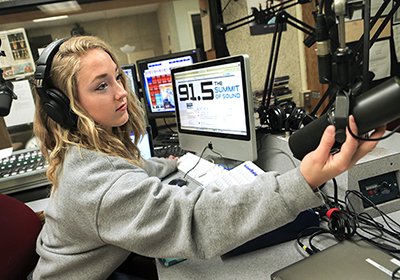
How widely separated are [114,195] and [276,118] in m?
0.63

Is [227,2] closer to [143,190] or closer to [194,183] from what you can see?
[194,183]

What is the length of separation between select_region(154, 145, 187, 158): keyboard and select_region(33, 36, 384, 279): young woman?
0.53 meters

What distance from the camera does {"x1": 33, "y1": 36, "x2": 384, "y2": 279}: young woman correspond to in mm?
527

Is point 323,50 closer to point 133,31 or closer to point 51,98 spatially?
point 51,98

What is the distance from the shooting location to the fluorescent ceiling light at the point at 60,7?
1.53 m

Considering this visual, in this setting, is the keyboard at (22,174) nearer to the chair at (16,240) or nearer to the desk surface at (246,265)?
the chair at (16,240)

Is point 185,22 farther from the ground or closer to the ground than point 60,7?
closer to the ground

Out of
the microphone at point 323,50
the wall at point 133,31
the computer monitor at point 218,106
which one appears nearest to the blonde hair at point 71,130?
the computer monitor at point 218,106

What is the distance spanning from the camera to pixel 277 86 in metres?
1.82

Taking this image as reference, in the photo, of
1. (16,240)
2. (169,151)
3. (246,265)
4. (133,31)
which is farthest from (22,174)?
(133,31)

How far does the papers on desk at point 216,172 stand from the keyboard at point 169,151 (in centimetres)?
12

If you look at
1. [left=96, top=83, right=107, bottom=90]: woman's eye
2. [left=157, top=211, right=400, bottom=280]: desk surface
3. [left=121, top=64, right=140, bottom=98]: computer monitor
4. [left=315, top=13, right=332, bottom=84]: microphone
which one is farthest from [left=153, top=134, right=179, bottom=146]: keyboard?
[left=315, top=13, right=332, bottom=84]: microphone

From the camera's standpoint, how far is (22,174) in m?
1.36

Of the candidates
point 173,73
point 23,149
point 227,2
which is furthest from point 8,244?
point 227,2
